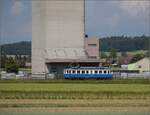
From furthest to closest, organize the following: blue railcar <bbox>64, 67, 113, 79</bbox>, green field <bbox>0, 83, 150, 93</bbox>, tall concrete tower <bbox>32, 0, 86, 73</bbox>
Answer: tall concrete tower <bbox>32, 0, 86, 73</bbox> < blue railcar <bbox>64, 67, 113, 79</bbox> < green field <bbox>0, 83, 150, 93</bbox>

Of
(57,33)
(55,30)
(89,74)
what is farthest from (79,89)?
(55,30)

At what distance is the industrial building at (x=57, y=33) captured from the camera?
85188 millimetres

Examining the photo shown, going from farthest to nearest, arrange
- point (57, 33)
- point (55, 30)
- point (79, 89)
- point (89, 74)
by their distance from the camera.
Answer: point (55, 30) → point (57, 33) → point (89, 74) → point (79, 89)

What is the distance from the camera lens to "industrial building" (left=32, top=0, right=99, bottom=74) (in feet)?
279

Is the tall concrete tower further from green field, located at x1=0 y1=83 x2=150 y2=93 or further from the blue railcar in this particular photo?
green field, located at x1=0 y1=83 x2=150 y2=93

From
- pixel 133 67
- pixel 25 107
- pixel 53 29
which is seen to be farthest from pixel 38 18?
pixel 25 107

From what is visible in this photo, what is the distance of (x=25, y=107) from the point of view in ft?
63.4

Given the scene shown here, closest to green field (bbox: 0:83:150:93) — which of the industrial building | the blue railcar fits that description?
the blue railcar

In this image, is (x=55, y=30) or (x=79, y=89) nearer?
(x=79, y=89)

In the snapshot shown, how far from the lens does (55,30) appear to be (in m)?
86.6

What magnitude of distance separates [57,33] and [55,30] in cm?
82

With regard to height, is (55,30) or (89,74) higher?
(55,30)

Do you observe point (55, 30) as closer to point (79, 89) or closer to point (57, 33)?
point (57, 33)

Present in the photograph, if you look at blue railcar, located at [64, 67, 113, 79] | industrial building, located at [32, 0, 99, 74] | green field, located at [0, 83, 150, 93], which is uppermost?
industrial building, located at [32, 0, 99, 74]
